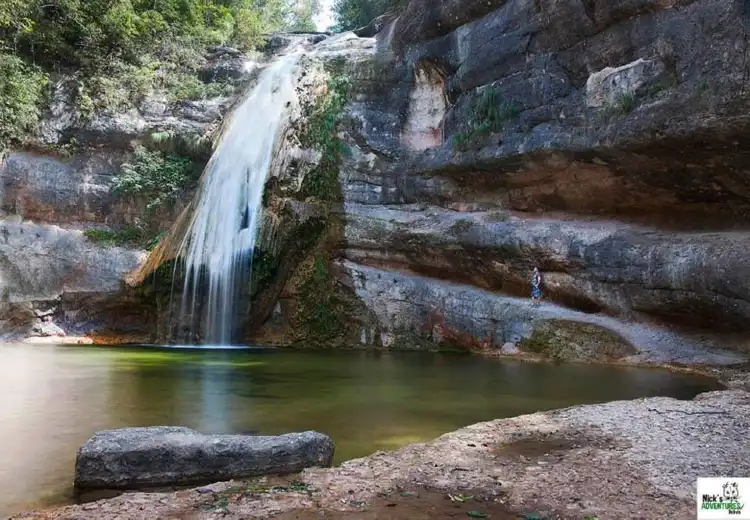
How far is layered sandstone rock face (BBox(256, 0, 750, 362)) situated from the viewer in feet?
35.7

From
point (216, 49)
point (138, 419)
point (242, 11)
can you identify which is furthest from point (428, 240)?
point (242, 11)

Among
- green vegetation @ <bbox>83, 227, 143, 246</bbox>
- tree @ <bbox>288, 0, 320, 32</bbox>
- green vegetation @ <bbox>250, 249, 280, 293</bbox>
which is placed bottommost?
green vegetation @ <bbox>250, 249, 280, 293</bbox>

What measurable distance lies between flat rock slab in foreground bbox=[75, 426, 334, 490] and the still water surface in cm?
30

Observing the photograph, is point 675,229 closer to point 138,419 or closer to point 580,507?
point 580,507

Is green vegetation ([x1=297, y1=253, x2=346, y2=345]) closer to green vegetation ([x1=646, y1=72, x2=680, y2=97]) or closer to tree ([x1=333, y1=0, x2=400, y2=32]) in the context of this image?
green vegetation ([x1=646, y1=72, x2=680, y2=97])

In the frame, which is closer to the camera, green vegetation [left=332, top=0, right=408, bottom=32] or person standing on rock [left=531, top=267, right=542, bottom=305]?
person standing on rock [left=531, top=267, right=542, bottom=305]

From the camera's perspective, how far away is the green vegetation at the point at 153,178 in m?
19.6

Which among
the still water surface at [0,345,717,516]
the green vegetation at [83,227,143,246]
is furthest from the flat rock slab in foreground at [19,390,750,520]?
the green vegetation at [83,227,143,246]

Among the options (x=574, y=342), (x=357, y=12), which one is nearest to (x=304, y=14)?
(x=357, y=12)

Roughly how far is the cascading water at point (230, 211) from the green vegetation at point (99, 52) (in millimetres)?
3239

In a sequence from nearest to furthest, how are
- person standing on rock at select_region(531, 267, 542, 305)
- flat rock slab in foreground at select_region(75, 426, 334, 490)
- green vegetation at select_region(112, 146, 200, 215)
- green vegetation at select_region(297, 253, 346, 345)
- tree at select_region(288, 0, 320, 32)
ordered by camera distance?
1. flat rock slab in foreground at select_region(75, 426, 334, 490)
2. person standing on rock at select_region(531, 267, 542, 305)
3. green vegetation at select_region(297, 253, 346, 345)
4. green vegetation at select_region(112, 146, 200, 215)
5. tree at select_region(288, 0, 320, 32)

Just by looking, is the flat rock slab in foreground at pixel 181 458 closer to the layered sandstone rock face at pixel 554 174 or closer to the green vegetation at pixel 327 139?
the layered sandstone rock face at pixel 554 174

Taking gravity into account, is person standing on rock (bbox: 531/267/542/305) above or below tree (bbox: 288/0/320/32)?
below

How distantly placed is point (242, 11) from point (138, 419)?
2264 centimetres
